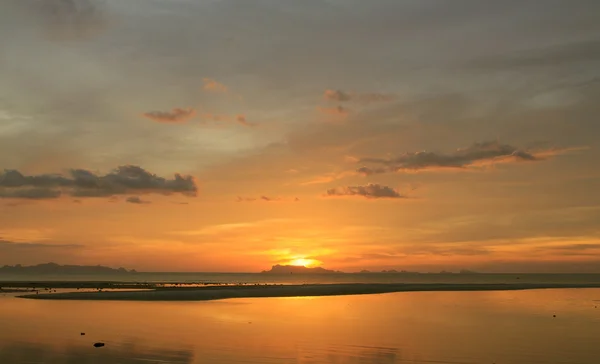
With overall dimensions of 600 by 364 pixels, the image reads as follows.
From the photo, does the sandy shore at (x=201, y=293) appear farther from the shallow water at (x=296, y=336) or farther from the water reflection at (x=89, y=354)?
the water reflection at (x=89, y=354)

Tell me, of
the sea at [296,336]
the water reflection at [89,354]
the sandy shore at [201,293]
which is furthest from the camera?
the sandy shore at [201,293]

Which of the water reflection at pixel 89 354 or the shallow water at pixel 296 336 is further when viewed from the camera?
the shallow water at pixel 296 336

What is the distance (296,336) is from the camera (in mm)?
35656

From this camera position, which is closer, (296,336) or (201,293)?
(296,336)

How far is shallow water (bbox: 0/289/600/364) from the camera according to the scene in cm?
2777

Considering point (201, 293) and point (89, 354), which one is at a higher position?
point (201, 293)

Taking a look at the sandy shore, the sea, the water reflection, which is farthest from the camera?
the sandy shore

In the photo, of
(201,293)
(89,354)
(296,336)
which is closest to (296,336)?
(296,336)

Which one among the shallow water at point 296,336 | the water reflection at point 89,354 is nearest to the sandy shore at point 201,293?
the shallow water at point 296,336

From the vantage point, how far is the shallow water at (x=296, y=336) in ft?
91.1

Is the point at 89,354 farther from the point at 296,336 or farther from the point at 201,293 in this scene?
the point at 201,293

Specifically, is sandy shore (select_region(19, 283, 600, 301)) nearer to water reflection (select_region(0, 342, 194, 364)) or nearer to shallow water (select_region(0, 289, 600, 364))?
shallow water (select_region(0, 289, 600, 364))

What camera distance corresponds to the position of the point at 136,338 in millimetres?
33656

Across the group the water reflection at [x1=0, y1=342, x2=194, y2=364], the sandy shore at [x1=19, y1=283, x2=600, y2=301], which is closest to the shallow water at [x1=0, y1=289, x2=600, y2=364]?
the water reflection at [x1=0, y1=342, x2=194, y2=364]
